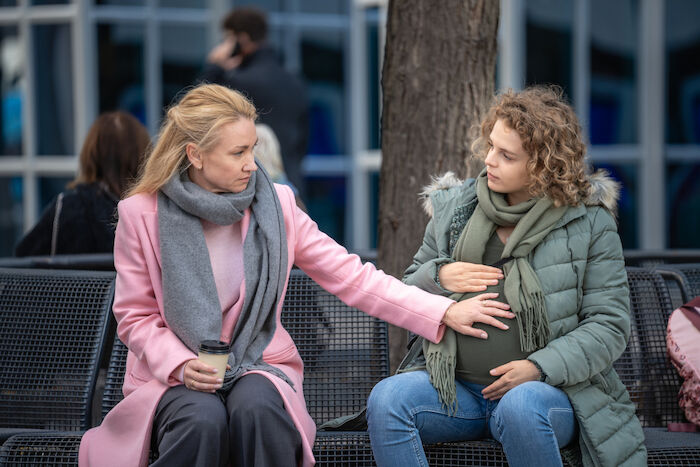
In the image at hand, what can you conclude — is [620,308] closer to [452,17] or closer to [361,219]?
[452,17]

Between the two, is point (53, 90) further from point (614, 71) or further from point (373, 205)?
point (614, 71)

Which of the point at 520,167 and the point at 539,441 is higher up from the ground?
the point at 520,167

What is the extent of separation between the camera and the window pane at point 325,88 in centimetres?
752

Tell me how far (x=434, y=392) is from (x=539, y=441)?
15.1 inches

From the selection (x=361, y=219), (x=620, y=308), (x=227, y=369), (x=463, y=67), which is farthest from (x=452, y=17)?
(x=361, y=219)

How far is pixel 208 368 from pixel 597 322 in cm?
120

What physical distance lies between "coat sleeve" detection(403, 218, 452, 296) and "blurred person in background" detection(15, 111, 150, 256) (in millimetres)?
1800

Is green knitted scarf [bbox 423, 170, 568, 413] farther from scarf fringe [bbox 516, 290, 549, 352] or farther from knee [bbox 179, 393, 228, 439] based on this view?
knee [bbox 179, 393, 228, 439]

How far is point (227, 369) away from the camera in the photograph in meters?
3.21

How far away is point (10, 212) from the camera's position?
751cm

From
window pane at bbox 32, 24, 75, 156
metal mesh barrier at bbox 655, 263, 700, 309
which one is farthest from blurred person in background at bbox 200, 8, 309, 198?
metal mesh barrier at bbox 655, 263, 700, 309

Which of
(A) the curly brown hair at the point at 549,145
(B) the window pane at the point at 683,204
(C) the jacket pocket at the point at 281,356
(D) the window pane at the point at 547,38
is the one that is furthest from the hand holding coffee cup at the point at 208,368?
(B) the window pane at the point at 683,204

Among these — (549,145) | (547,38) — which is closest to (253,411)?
(549,145)

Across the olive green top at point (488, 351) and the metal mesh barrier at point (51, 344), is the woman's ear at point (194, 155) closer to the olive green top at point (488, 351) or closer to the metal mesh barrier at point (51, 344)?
the metal mesh barrier at point (51, 344)
